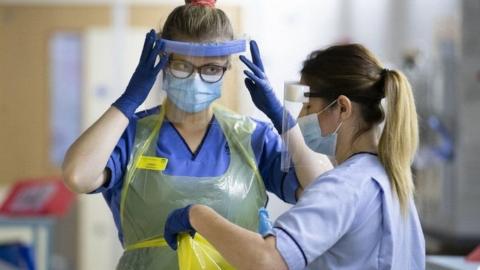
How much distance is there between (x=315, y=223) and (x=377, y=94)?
33cm

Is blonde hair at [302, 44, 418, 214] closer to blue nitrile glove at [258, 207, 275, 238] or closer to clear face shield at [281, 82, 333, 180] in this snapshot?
clear face shield at [281, 82, 333, 180]

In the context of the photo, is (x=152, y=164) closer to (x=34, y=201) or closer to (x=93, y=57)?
(x=34, y=201)

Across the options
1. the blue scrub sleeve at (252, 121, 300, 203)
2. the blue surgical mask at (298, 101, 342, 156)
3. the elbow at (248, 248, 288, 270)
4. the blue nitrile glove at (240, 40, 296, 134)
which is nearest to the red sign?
the blue scrub sleeve at (252, 121, 300, 203)

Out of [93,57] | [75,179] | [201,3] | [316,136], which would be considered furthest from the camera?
[93,57]

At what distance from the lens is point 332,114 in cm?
177

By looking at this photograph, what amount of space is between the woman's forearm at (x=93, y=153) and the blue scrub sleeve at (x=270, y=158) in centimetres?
33

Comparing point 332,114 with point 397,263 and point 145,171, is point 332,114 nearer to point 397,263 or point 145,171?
point 397,263

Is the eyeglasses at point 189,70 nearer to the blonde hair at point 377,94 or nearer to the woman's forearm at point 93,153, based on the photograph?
the woman's forearm at point 93,153

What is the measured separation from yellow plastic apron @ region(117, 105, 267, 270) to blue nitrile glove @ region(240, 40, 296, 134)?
5.1 inches

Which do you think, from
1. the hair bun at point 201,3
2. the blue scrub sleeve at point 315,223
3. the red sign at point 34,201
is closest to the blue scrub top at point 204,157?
the hair bun at point 201,3

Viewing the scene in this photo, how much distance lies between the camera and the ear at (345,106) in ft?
5.70

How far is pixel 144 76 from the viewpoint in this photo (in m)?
1.95

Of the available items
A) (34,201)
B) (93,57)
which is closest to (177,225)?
(34,201)

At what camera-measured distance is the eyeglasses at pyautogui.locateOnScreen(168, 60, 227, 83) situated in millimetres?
1970
